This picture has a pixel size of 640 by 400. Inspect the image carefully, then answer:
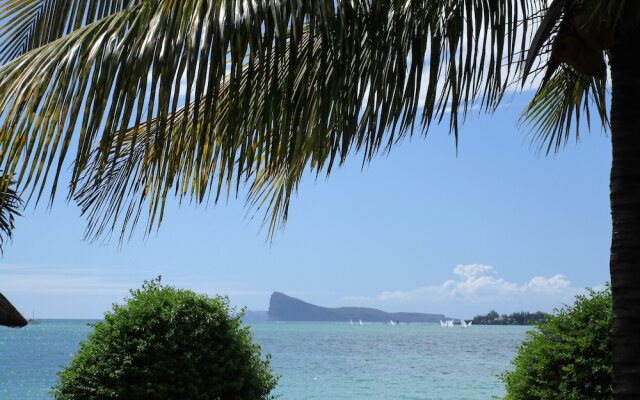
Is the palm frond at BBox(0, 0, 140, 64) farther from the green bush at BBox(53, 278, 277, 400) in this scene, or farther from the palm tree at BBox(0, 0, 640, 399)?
the green bush at BBox(53, 278, 277, 400)

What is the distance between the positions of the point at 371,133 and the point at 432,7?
83 centimetres

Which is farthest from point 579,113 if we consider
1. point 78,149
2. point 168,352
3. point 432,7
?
point 78,149

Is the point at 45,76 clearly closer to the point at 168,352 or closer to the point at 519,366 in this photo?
the point at 168,352

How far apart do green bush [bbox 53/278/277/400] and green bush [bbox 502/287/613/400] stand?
2843 mm

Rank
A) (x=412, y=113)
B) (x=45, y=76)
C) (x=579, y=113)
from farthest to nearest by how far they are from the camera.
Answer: (x=579, y=113) < (x=412, y=113) < (x=45, y=76)

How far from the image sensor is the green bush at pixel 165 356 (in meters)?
8.12

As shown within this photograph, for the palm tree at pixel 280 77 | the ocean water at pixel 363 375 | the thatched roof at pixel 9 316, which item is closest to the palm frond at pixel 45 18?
the palm tree at pixel 280 77

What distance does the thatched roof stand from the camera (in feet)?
26.9

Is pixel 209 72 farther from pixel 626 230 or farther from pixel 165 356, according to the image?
pixel 165 356

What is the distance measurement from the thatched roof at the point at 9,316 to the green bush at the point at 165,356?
0.70 m

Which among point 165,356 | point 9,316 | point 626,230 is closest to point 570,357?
point 626,230

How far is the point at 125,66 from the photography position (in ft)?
11.2

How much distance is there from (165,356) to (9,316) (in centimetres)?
166

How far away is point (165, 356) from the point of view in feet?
Result: 26.8
